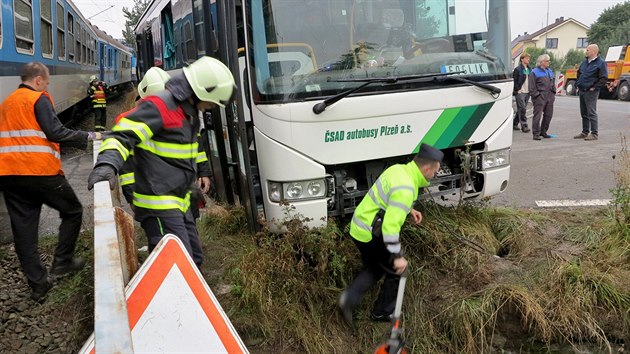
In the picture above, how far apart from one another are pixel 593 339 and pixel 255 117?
2790 millimetres

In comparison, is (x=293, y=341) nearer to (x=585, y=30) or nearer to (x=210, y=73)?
(x=210, y=73)

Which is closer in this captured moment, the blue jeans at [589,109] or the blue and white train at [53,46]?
the blue and white train at [53,46]

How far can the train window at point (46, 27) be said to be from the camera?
793cm

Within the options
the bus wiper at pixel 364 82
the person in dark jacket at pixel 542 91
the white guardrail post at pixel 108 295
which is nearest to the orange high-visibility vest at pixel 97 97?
the person in dark jacket at pixel 542 91

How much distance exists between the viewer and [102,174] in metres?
2.30

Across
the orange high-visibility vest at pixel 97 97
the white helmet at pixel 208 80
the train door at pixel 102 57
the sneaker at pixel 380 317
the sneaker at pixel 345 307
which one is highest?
the train door at pixel 102 57

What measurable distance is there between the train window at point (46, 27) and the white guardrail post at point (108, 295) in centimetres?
745

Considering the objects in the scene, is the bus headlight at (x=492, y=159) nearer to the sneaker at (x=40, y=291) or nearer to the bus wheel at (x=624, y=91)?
the sneaker at (x=40, y=291)

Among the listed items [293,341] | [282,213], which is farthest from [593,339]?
[282,213]

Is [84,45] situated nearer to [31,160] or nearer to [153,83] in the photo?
[153,83]

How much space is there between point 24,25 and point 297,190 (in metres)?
5.26

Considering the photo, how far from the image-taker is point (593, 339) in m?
3.38

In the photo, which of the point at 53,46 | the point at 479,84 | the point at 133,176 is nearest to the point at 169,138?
the point at 133,176

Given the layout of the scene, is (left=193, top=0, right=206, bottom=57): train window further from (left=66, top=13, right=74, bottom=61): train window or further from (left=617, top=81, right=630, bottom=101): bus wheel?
(left=617, top=81, right=630, bottom=101): bus wheel
